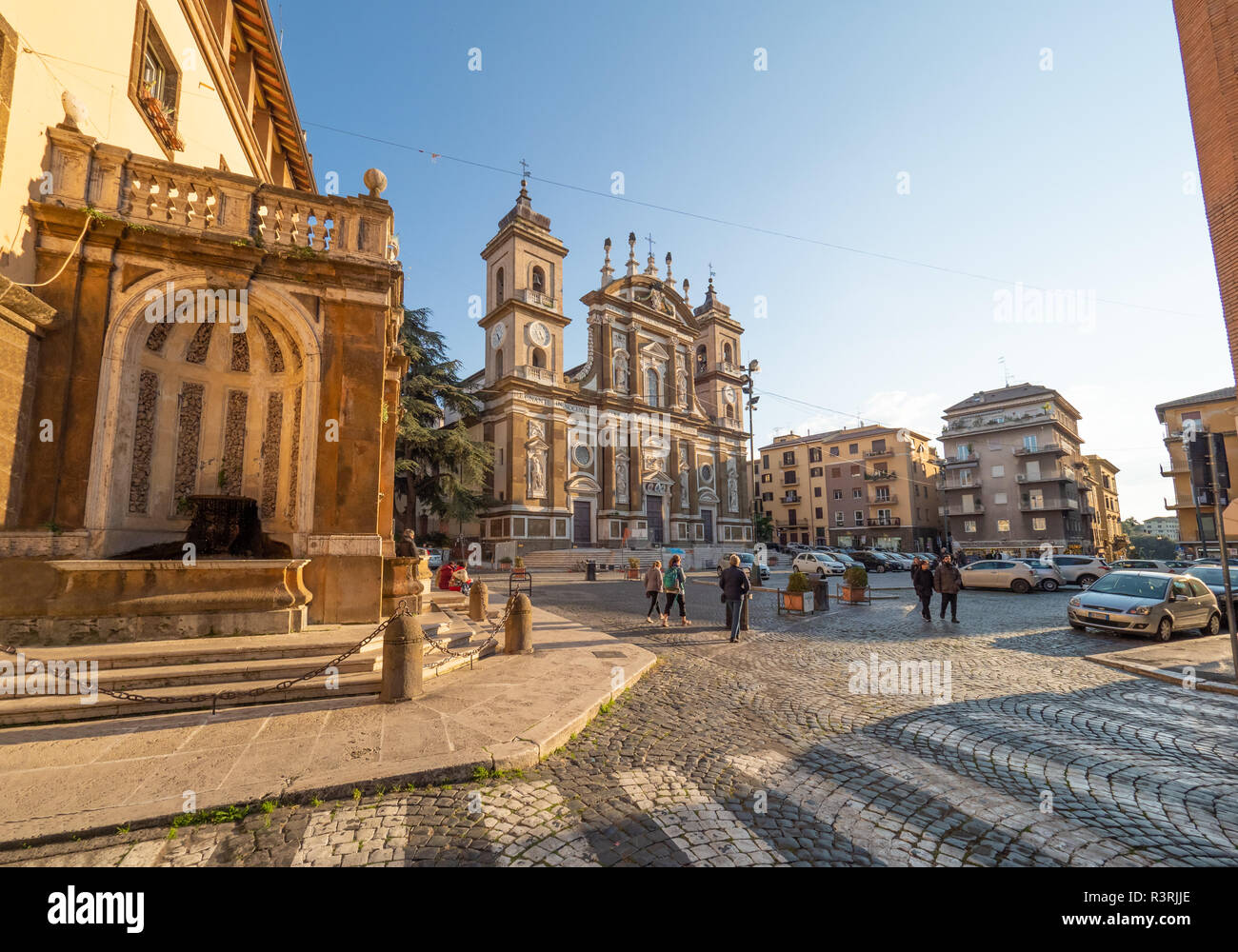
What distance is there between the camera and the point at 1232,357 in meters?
10.4

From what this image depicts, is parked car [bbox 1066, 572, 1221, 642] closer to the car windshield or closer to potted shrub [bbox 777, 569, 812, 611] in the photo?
the car windshield

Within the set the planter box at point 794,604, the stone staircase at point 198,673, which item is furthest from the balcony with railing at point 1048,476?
the stone staircase at point 198,673

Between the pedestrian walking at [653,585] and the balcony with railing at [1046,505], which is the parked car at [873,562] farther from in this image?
the pedestrian walking at [653,585]

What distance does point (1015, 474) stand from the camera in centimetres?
4856

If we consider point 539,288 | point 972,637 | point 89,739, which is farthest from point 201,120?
point 539,288

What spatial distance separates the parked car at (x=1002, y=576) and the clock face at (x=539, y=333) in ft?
91.5

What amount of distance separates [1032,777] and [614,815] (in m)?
3.24

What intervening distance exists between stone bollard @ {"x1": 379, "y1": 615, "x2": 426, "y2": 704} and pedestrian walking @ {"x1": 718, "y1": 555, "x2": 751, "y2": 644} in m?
6.39

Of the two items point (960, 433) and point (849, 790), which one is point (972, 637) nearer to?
point (849, 790)

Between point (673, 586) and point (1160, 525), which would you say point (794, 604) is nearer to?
point (673, 586)

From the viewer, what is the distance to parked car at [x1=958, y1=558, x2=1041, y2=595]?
20562mm

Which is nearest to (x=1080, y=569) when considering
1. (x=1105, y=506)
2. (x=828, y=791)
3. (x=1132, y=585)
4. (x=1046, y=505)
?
(x=1132, y=585)

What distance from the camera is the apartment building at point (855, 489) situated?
55.3 metres

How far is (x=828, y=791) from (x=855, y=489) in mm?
60705
